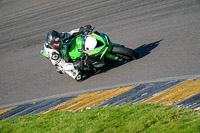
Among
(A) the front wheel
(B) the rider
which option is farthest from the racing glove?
(A) the front wheel

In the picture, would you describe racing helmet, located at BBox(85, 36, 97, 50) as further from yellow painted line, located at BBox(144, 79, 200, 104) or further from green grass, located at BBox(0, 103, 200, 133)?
yellow painted line, located at BBox(144, 79, 200, 104)

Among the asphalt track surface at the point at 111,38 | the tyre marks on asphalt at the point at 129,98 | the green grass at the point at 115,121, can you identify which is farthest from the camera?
the asphalt track surface at the point at 111,38

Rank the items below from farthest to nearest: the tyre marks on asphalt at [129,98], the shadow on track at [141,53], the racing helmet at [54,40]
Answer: the shadow on track at [141,53] → the racing helmet at [54,40] → the tyre marks on asphalt at [129,98]

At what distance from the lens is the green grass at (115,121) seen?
235 inches

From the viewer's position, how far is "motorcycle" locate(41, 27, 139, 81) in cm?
970

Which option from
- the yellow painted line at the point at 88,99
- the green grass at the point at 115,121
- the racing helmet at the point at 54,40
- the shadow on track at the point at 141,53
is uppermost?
the racing helmet at the point at 54,40

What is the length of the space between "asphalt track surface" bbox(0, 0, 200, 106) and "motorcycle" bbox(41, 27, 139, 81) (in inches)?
9.0

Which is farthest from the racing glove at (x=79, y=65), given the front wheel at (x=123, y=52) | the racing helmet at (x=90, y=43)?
the front wheel at (x=123, y=52)

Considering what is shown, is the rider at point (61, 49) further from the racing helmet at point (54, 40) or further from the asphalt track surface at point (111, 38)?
the asphalt track surface at point (111, 38)

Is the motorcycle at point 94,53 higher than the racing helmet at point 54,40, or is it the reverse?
the racing helmet at point 54,40

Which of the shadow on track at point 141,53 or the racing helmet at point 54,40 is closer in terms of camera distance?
the racing helmet at point 54,40

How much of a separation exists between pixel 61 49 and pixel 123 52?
1560 mm

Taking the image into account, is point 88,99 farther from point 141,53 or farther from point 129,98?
point 141,53

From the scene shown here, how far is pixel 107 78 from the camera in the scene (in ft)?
31.8
